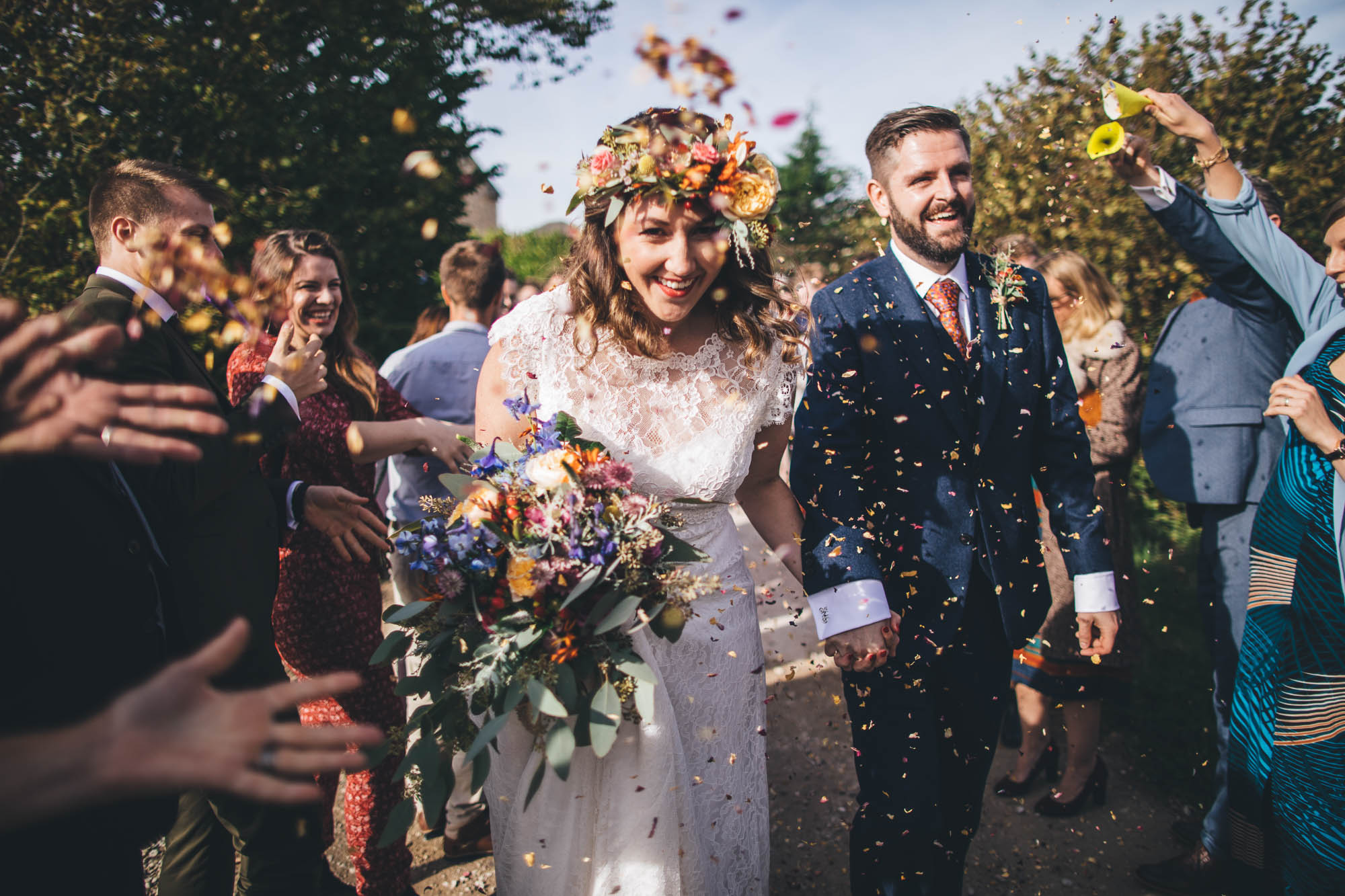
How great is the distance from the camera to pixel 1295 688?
7.47 feet

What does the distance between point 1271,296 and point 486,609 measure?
128 inches

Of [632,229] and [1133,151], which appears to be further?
[1133,151]

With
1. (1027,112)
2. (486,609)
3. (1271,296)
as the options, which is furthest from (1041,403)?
(1027,112)

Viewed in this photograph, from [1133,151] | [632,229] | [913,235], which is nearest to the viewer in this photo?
[632,229]

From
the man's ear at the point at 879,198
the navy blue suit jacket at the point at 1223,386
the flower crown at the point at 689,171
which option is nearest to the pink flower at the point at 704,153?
the flower crown at the point at 689,171

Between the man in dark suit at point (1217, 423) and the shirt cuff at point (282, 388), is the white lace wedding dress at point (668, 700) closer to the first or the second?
the shirt cuff at point (282, 388)

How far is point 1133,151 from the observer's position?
2.69 metres

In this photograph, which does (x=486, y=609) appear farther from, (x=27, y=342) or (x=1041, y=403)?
(x=1041, y=403)

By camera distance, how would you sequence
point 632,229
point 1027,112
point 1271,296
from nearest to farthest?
1. point 632,229
2. point 1271,296
3. point 1027,112

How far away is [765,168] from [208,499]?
5.91ft

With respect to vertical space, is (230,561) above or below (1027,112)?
below

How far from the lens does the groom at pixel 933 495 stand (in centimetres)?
224

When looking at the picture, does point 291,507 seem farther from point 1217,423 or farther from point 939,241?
point 1217,423

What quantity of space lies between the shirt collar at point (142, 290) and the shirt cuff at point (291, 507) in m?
0.64
